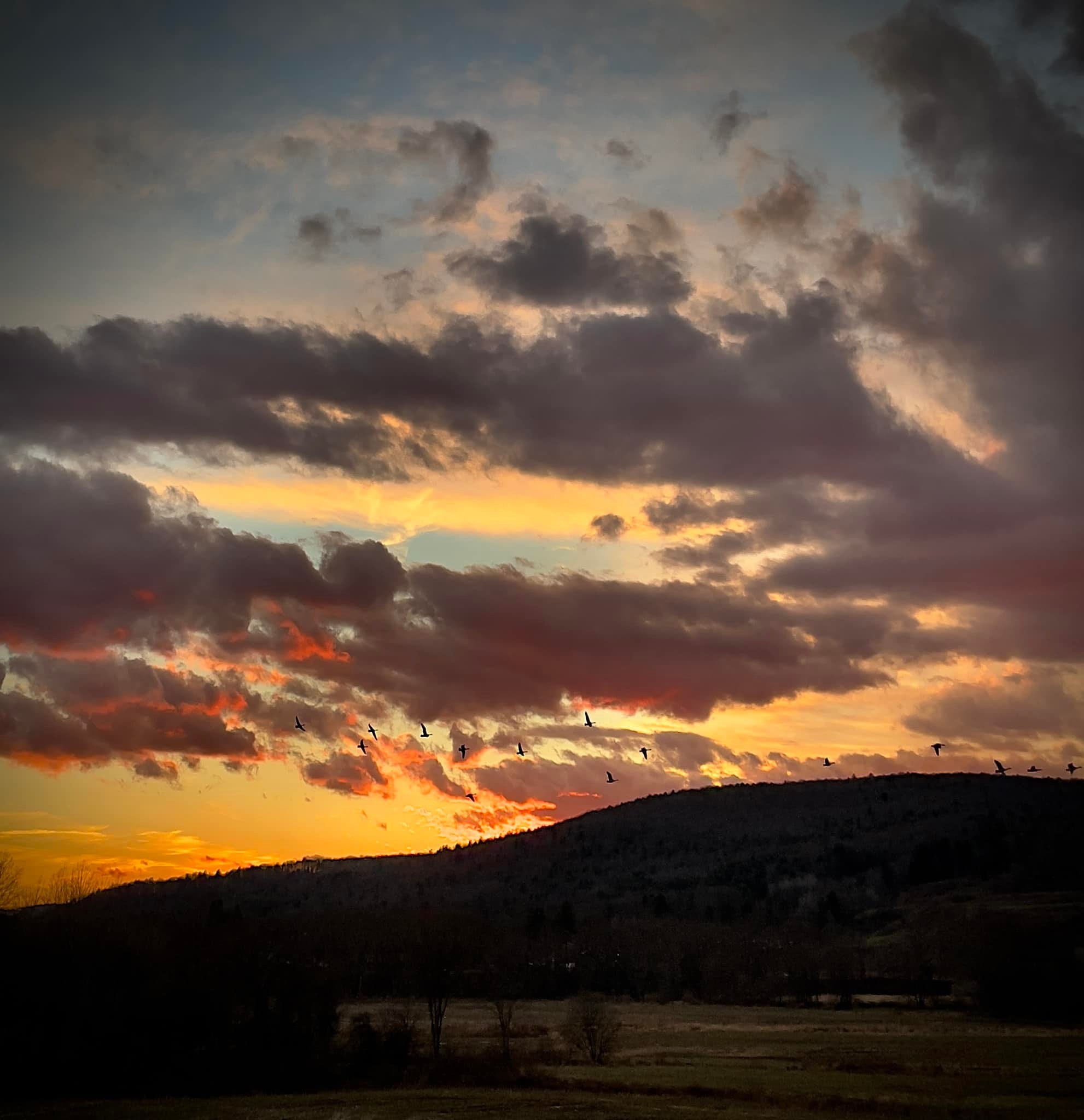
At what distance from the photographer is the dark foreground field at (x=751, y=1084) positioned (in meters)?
50.7

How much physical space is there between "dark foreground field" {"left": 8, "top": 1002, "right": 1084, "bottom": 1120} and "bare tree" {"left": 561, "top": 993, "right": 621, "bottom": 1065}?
1803 mm

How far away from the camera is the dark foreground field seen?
50.7 metres

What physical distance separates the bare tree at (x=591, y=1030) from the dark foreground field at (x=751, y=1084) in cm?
180

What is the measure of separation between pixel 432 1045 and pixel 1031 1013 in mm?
71767

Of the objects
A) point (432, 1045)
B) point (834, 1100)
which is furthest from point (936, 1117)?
point (432, 1045)

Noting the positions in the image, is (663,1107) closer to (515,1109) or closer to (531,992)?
(515,1109)

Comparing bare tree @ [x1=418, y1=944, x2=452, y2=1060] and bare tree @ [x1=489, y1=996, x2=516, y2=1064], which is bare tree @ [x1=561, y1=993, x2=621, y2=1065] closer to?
bare tree @ [x1=489, y1=996, x2=516, y2=1064]

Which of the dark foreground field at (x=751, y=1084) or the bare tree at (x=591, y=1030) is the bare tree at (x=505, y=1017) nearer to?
the dark foreground field at (x=751, y=1084)

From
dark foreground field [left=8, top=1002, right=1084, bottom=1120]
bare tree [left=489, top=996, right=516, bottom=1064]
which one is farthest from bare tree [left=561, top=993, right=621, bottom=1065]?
bare tree [left=489, top=996, right=516, bottom=1064]

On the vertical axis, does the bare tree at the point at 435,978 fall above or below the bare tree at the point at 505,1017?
above

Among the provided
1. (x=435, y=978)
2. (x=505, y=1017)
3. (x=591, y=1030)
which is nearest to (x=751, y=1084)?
(x=591, y=1030)

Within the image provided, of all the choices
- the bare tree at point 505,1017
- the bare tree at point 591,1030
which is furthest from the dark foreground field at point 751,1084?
the bare tree at point 591,1030

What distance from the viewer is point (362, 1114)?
52.0m

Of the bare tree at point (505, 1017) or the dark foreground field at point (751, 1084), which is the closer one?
the dark foreground field at point (751, 1084)
